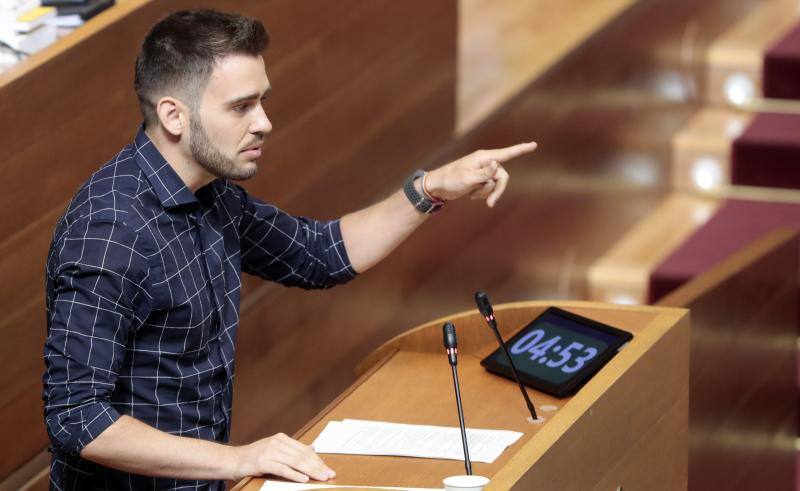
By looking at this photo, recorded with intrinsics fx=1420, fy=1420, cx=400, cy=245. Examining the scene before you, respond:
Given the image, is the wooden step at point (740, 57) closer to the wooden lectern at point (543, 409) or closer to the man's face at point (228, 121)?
the wooden lectern at point (543, 409)

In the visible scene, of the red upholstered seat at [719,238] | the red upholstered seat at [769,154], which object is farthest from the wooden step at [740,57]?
the red upholstered seat at [719,238]

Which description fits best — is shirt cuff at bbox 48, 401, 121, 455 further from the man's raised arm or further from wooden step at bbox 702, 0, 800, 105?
wooden step at bbox 702, 0, 800, 105

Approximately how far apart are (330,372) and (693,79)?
1183 mm

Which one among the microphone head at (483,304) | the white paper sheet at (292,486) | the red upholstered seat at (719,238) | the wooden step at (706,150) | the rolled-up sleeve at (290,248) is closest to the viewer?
the white paper sheet at (292,486)

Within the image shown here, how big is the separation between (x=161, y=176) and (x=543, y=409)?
0.36m

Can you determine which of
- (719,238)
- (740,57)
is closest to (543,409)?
(719,238)

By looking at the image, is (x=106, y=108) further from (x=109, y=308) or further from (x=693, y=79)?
(x=693, y=79)

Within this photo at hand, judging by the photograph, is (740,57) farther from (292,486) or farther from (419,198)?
(292,486)

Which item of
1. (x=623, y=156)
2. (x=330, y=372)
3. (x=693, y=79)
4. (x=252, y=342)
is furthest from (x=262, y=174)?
(x=693, y=79)

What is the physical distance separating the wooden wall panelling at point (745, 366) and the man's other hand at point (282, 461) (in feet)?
2.15

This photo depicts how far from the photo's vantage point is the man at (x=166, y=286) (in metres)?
1.02

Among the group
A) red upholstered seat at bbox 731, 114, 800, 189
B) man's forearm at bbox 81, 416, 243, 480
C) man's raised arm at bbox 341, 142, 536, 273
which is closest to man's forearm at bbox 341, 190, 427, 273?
man's raised arm at bbox 341, 142, 536, 273

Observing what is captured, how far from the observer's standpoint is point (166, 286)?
1.08 m

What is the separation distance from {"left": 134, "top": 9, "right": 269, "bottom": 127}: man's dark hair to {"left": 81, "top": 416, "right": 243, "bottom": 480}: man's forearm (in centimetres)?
25
